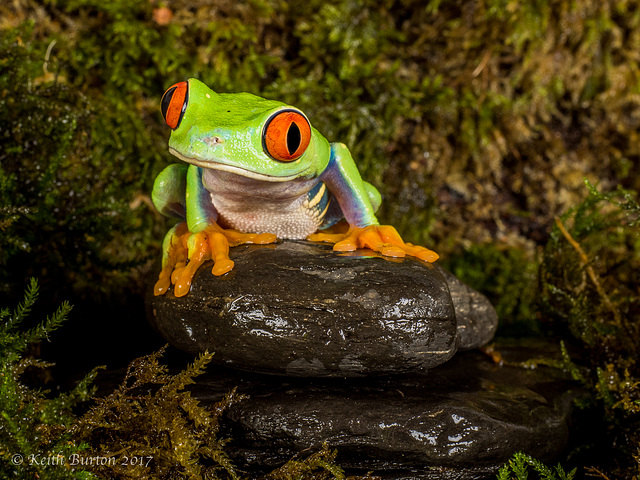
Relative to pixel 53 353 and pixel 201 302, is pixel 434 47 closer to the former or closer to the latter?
pixel 201 302

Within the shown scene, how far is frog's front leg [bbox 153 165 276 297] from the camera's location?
193 centimetres

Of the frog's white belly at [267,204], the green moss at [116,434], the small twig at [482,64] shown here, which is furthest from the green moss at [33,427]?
the small twig at [482,64]

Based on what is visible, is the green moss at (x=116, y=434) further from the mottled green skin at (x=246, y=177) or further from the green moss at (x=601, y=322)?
the green moss at (x=601, y=322)

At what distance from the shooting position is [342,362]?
6.01 feet

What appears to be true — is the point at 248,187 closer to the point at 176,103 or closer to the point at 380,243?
the point at 176,103

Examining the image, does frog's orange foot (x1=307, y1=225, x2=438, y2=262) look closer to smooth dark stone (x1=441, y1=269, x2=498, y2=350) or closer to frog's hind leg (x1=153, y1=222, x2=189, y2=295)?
smooth dark stone (x1=441, y1=269, x2=498, y2=350)

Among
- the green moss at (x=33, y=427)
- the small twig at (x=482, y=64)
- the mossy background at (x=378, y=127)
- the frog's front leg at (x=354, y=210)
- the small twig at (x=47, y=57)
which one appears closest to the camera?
the green moss at (x=33, y=427)

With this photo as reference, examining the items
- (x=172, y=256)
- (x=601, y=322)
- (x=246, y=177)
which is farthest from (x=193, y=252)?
(x=601, y=322)

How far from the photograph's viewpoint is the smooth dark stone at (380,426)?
1.78 m

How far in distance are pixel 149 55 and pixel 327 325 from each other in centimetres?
237

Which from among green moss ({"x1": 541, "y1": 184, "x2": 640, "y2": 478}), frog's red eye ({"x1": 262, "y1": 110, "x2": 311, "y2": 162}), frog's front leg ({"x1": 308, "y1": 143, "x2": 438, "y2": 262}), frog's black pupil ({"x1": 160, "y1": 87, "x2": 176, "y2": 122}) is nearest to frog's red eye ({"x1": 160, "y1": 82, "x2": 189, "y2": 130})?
frog's black pupil ({"x1": 160, "y1": 87, "x2": 176, "y2": 122})

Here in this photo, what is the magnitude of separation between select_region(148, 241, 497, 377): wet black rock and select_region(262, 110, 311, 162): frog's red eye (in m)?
0.38

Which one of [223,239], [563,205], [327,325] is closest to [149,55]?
[223,239]

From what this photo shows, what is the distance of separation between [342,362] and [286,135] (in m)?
0.81
